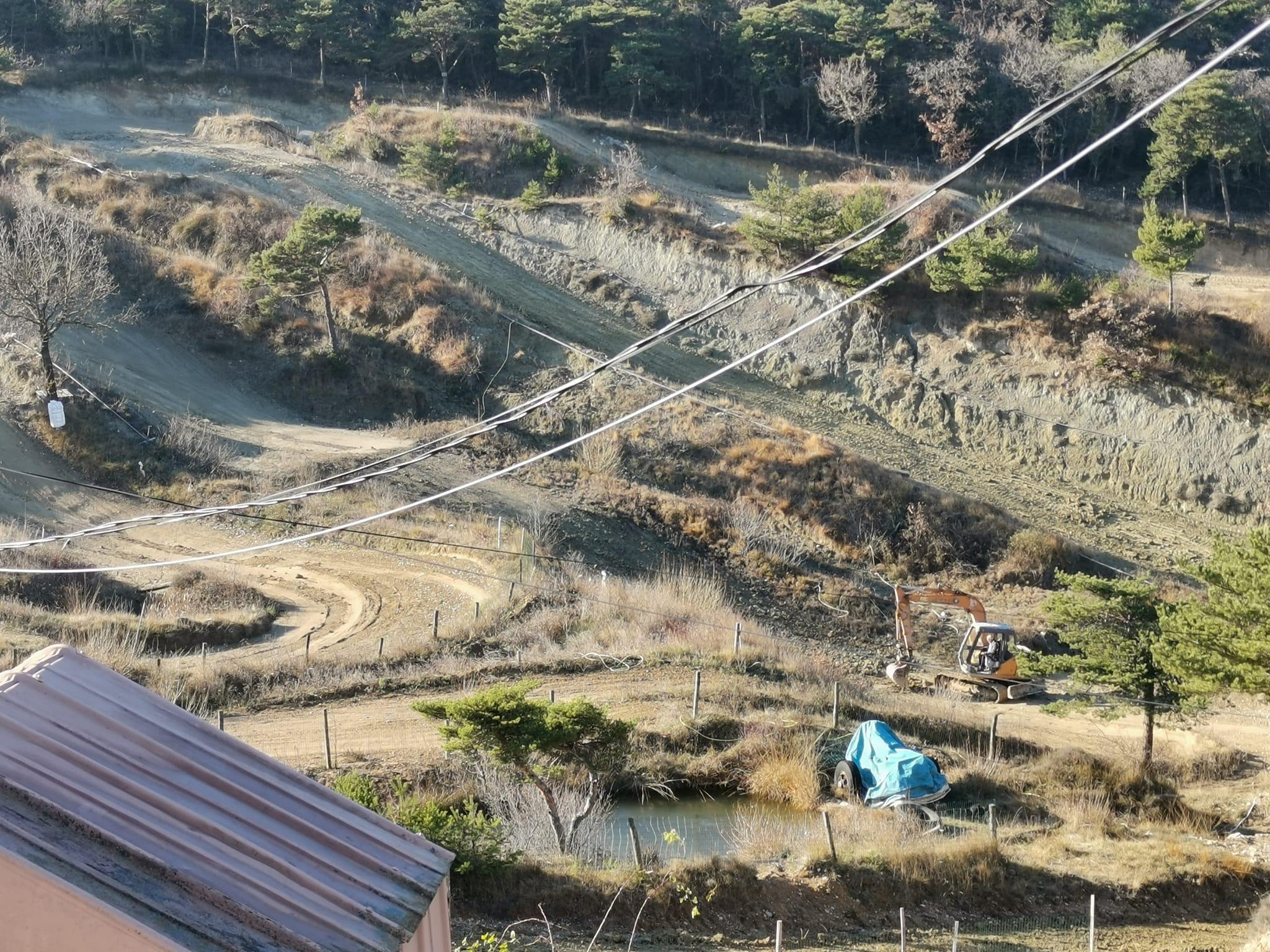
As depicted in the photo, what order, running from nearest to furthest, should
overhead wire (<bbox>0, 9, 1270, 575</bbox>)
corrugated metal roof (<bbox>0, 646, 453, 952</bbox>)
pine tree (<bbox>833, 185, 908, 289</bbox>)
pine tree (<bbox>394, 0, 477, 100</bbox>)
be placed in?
corrugated metal roof (<bbox>0, 646, 453, 952</bbox>) → overhead wire (<bbox>0, 9, 1270, 575</bbox>) → pine tree (<bbox>833, 185, 908, 289</bbox>) → pine tree (<bbox>394, 0, 477, 100</bbox>)

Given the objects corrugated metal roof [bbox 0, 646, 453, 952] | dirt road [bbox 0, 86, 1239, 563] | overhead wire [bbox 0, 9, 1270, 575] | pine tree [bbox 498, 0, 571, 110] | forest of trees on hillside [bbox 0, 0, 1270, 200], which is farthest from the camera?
forest of trees on hillside [bbox 0, 0, 1270, 200]

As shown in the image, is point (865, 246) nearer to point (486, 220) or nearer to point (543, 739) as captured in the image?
point (486, 220)

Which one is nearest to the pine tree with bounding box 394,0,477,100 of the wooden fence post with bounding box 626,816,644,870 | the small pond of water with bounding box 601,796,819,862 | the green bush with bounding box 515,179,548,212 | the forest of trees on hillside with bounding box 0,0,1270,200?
the forest of trees on hillside with bounding box 0,0,1270,200

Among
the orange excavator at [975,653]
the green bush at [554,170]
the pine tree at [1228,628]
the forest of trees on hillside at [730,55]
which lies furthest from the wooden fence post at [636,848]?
the forest of trees on hillside at [730,55]

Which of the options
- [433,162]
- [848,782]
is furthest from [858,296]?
[433,162]

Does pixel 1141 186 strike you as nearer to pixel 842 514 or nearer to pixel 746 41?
pixel 746 41

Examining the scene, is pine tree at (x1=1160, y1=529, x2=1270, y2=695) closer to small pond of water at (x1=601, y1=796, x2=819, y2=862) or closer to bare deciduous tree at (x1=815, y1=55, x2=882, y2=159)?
small pond of water at (x1=601, y1=796, x2=819, y2=862)
